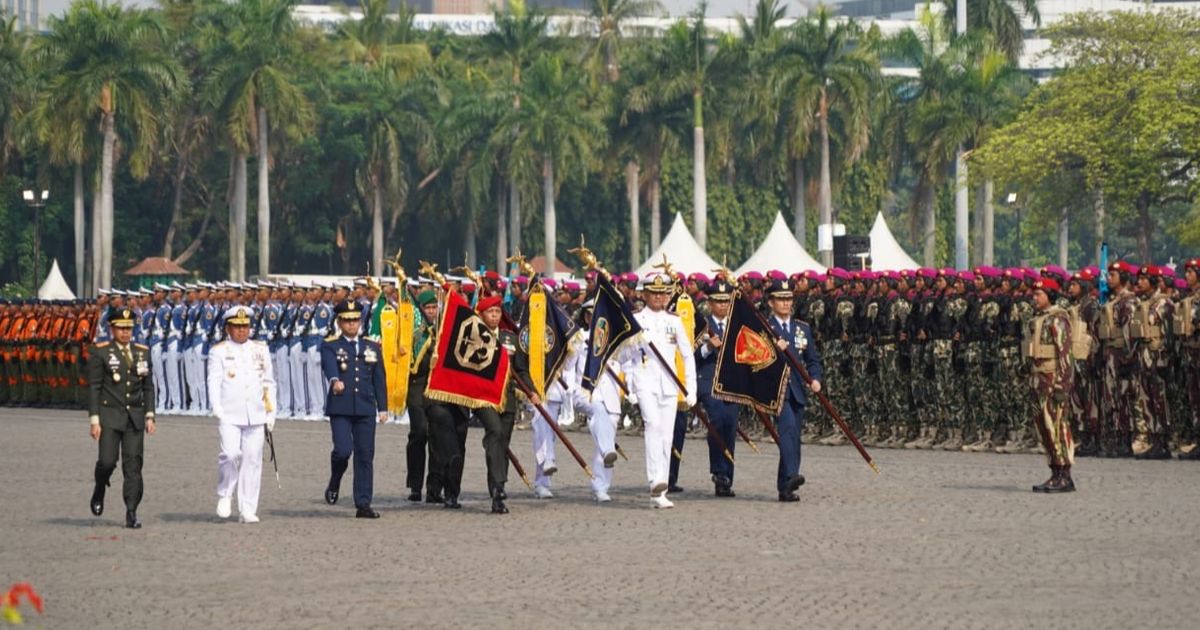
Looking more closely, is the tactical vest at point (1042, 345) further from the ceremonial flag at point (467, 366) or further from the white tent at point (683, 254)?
the white tent at point (683, 254)

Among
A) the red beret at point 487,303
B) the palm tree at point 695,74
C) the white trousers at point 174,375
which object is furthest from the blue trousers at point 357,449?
the palm tree at point 695,74

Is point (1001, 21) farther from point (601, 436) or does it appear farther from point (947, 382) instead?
point (601, 436)

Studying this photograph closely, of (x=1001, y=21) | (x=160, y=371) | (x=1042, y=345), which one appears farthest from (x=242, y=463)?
(x=1001, y=21)

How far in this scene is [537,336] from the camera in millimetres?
19578

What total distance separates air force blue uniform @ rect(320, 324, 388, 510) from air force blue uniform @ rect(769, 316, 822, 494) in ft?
11.0

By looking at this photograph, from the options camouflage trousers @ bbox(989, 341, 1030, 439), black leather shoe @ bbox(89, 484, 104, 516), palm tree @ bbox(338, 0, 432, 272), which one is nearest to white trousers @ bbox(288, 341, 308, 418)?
camouflage trousers @ bbox(989, 341, 1030, 439)

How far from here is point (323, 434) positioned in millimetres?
29500

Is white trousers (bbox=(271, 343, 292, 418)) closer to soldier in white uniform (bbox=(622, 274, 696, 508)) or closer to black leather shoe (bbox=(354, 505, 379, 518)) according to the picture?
soldier in white uniform (bbox=(622, 274, 696, 508))

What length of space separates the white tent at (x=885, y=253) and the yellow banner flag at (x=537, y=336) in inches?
997

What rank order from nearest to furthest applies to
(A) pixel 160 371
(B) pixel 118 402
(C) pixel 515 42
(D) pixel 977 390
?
1. (B) pixel 118 402
2. (D) pixel 977 390
3. (A) pixel 160 371
4. (C) pixel 515 42

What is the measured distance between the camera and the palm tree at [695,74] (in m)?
78.4

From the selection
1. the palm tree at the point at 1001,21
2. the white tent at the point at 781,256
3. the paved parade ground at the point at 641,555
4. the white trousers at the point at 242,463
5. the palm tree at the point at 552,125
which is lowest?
the paved parade ground at the point at 641,555

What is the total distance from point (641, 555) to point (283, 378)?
21.3m

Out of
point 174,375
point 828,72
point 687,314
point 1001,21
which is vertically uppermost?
point 1001,21
